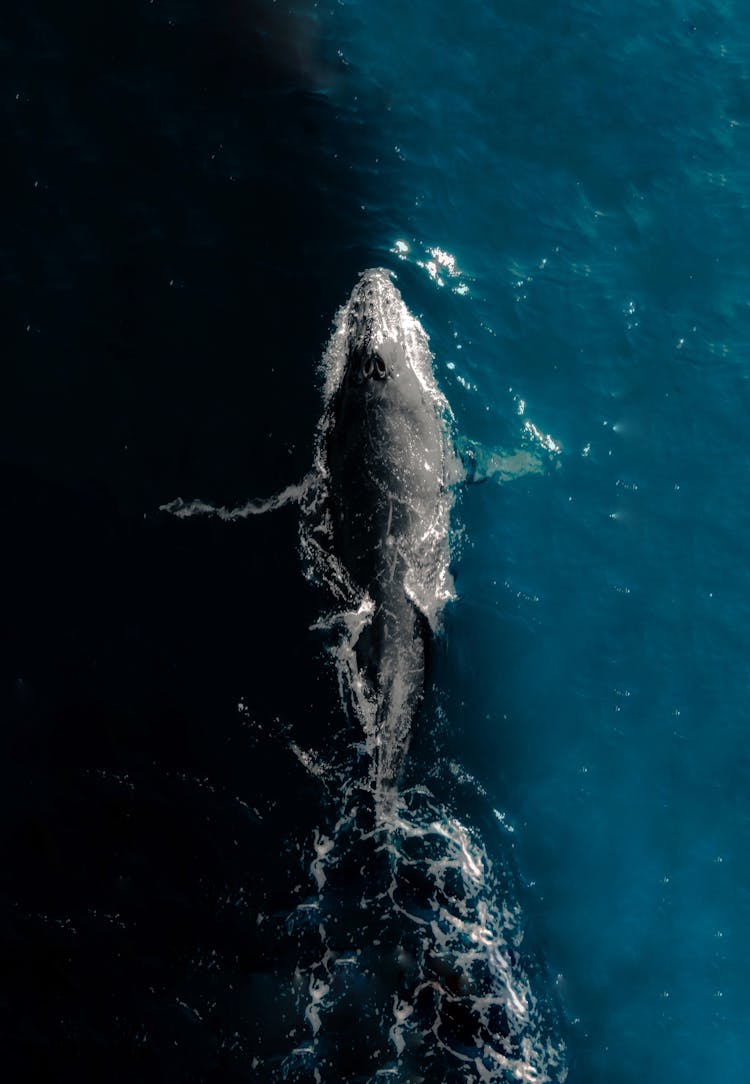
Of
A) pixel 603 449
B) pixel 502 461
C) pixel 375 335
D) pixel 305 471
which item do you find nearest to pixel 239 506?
pixel 305 471

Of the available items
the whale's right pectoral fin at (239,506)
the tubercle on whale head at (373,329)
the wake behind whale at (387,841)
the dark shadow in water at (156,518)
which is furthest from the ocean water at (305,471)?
the tubercle on whale head at (373,329)

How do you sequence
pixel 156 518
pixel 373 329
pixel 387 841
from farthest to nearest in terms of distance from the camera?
pixel 373 329
pixel 156 518
pixel 387 841

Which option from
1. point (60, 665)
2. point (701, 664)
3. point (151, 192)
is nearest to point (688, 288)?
point (701, 664)

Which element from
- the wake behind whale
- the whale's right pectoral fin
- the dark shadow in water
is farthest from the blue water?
the whale's right pectoral fin

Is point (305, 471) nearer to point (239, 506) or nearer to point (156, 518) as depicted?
point (239, 506)

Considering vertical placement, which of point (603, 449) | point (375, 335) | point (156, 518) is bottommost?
point (156, 518)

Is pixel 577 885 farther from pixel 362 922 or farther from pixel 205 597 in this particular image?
pixel 205 597
